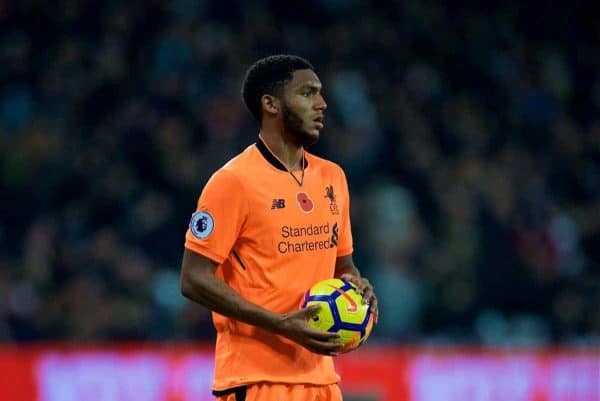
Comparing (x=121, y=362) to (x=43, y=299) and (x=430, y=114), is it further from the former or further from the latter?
(x=430, y=114)

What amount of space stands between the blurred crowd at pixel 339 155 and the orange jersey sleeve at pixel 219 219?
5388mm

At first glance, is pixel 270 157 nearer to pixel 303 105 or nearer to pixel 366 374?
pixel 303 105

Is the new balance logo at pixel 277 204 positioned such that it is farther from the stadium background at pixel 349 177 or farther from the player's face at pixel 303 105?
the stadium background at pixel 349 177

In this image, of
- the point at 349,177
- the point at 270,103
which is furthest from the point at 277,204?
the point at 349,177

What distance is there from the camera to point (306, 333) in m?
4.86

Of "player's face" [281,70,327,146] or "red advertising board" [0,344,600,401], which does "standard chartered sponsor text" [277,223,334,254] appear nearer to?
→ "player's face" [281,70,327,146]

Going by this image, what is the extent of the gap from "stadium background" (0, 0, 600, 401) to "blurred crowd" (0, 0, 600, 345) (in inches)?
0.7

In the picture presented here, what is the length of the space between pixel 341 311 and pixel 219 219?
1.83 feet

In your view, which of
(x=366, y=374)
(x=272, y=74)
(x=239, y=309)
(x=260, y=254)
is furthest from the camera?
(x=366, y=374)

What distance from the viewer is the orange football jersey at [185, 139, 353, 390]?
16.6 feet

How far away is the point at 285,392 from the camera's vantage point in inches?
201

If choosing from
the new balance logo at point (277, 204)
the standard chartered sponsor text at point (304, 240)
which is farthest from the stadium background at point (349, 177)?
the new balance logo at point (277, 204)

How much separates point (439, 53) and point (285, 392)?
9307 millimetres

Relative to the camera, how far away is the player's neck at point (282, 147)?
5281 millimetres
